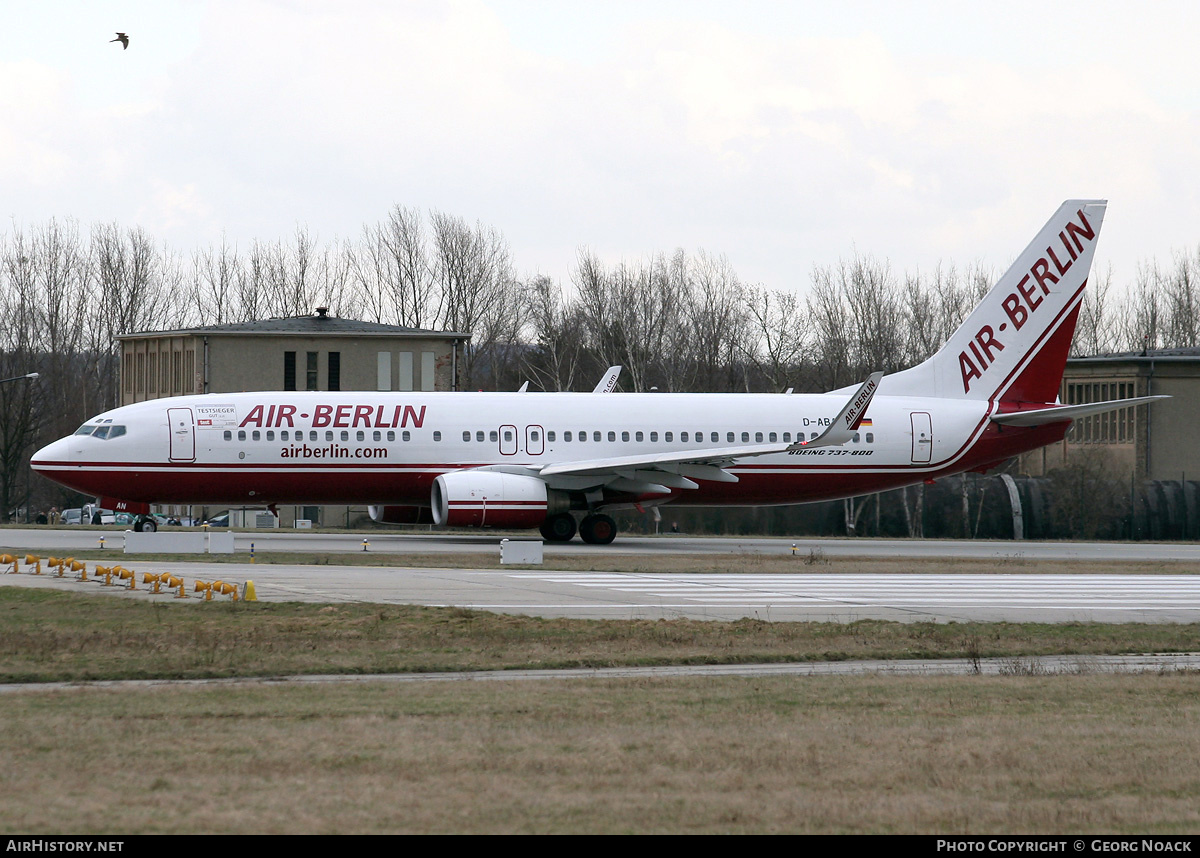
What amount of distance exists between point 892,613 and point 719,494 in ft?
58.0

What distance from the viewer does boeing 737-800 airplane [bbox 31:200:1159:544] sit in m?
35.0

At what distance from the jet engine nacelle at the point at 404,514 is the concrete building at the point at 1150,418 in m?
33.7

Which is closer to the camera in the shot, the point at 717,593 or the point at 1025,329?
the point at 717,593

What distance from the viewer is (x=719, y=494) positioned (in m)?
38.2

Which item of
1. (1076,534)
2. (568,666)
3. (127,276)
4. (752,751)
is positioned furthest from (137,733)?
(127,276)

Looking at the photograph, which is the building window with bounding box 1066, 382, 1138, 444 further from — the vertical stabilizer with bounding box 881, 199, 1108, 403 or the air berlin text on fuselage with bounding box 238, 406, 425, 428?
the air berlin text on fuselage with bounding box 238, 406, 425, 428

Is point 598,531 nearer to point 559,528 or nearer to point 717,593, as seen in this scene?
point 559,528

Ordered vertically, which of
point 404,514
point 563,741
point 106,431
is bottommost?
point 563,741

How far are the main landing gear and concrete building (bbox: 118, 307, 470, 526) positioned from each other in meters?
23.7

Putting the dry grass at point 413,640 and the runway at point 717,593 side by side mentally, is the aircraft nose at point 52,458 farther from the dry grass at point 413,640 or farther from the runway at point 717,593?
the dry grass at point 413,640

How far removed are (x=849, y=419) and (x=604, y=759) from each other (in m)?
25.5

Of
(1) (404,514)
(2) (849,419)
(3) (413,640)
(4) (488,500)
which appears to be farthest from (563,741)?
(1) (404,514)

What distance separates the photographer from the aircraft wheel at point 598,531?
122 feet

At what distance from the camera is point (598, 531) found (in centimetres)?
3722
